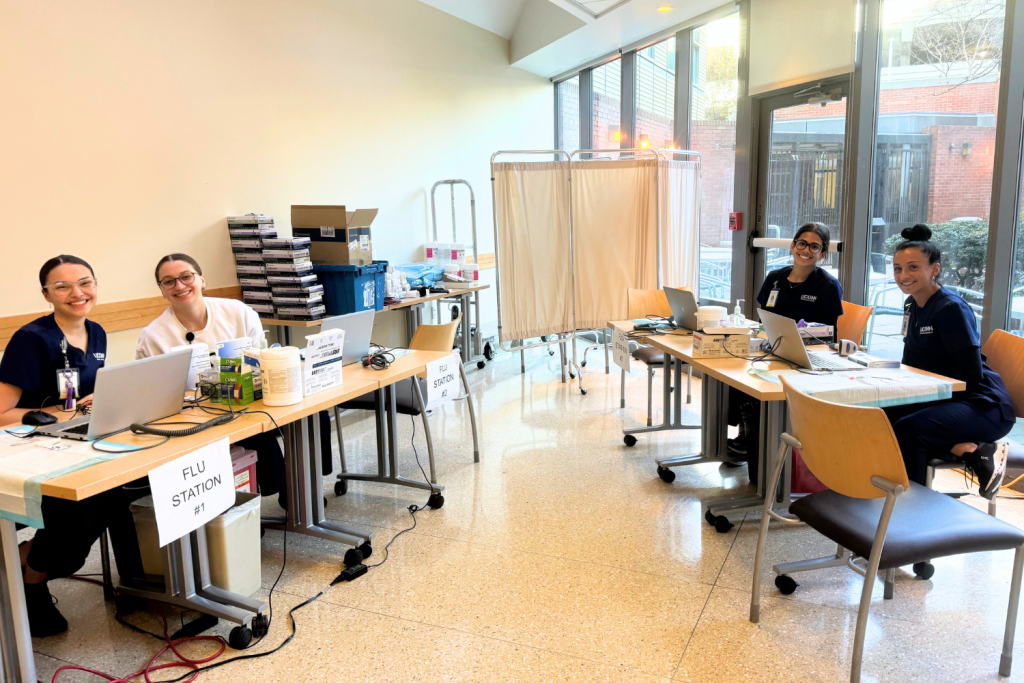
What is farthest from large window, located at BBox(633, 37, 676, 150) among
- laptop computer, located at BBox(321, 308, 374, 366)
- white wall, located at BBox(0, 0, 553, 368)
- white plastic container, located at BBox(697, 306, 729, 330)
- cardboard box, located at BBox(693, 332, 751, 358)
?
laptop computer, located at BBox(321, 308, 374, 366)

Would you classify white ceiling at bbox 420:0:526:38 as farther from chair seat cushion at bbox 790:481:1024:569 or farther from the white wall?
chair seat cushion at bbox 790:481:1024:569

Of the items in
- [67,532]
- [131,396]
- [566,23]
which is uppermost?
[566,23]

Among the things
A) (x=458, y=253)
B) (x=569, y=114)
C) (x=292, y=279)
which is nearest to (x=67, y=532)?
(x=292, y=279)

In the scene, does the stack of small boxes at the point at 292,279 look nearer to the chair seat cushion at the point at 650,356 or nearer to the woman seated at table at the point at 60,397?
the woman seated at table at the point at 60,397

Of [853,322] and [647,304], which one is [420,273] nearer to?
[647,304]

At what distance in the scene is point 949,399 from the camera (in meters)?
2.67

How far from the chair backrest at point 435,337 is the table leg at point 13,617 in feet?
6.67

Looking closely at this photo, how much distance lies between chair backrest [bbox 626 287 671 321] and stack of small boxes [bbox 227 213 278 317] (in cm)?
236

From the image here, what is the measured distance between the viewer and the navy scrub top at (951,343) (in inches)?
102

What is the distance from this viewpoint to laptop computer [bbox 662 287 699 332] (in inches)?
140

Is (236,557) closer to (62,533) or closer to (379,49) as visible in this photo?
(62,533)

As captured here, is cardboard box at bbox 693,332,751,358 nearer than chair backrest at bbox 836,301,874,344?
Yes

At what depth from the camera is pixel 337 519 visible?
10.4 ft

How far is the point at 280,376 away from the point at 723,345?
191cm
